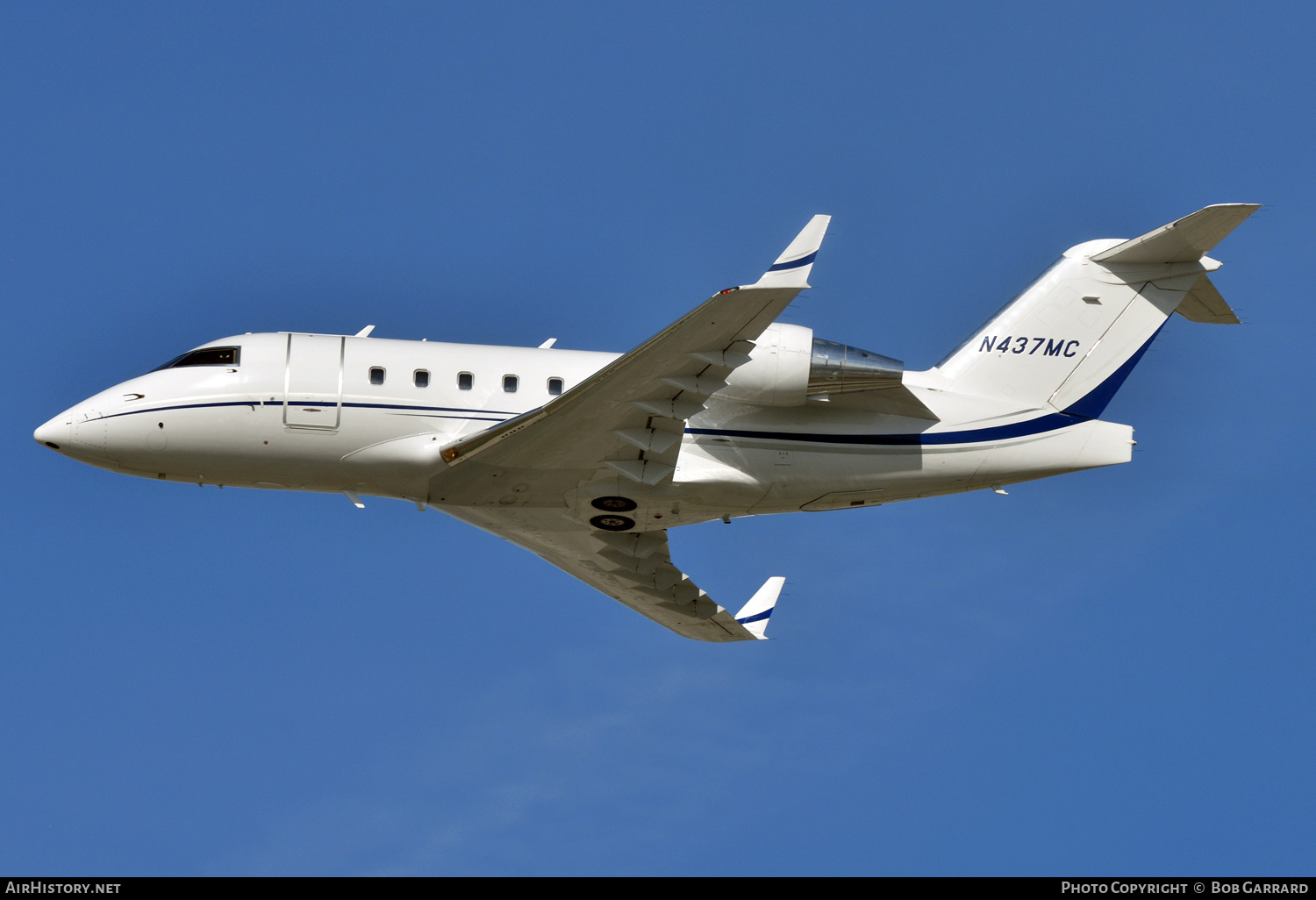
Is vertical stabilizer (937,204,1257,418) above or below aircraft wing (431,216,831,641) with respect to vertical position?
above

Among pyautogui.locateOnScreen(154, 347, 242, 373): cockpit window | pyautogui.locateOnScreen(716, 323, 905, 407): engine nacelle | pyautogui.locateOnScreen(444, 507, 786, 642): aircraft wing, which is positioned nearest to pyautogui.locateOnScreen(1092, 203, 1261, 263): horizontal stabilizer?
pyautogui.locateOnScreen(716, 323, 905, 407): engine nacelle

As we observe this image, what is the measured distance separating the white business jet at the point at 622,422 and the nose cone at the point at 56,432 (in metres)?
0.03

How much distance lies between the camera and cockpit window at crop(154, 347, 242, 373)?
80.7ft

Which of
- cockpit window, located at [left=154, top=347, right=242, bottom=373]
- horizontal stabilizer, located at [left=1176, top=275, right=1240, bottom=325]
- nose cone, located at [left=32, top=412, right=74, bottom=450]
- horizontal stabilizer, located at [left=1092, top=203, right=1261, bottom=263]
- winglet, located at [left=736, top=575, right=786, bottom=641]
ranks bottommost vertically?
winglet, located at [left=736, top=575, right=786, bottom=641]

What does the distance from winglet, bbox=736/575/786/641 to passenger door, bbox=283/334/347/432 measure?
9652mm

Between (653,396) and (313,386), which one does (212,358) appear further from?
(653,396)

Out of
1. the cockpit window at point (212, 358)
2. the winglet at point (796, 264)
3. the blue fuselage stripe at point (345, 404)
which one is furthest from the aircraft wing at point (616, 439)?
the cockpit window at point (212, 358)

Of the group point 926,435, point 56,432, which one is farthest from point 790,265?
point 56,432

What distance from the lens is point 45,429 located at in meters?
24.3

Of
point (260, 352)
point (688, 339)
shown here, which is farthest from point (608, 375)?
point (260, 352)

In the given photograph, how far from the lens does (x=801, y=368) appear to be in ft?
77.7

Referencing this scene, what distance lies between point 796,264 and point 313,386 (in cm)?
827

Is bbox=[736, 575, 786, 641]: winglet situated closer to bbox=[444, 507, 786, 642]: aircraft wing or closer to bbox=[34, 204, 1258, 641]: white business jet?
bbox=[444, 507, 786, 642]: aircraft wing
